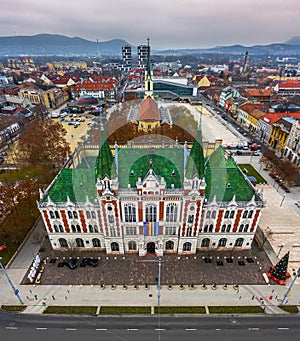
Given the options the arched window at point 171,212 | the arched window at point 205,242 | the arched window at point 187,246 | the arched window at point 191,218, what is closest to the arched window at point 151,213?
the arched window at point 171,212

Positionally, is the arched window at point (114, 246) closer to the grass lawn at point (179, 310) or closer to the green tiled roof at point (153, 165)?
the green tiled roof at point (153, 165)

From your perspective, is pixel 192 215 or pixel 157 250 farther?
pixel 157 250

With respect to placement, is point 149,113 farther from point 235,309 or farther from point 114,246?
point 235,309

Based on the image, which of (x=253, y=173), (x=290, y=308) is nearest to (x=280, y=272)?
(x=290, y=308)

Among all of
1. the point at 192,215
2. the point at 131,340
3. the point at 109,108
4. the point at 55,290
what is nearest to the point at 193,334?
the point at 131,340

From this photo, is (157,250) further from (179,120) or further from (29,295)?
(179,120)

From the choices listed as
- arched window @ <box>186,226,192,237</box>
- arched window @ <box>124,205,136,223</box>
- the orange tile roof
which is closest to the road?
arched window @ <box>186,226,192,237</box>
